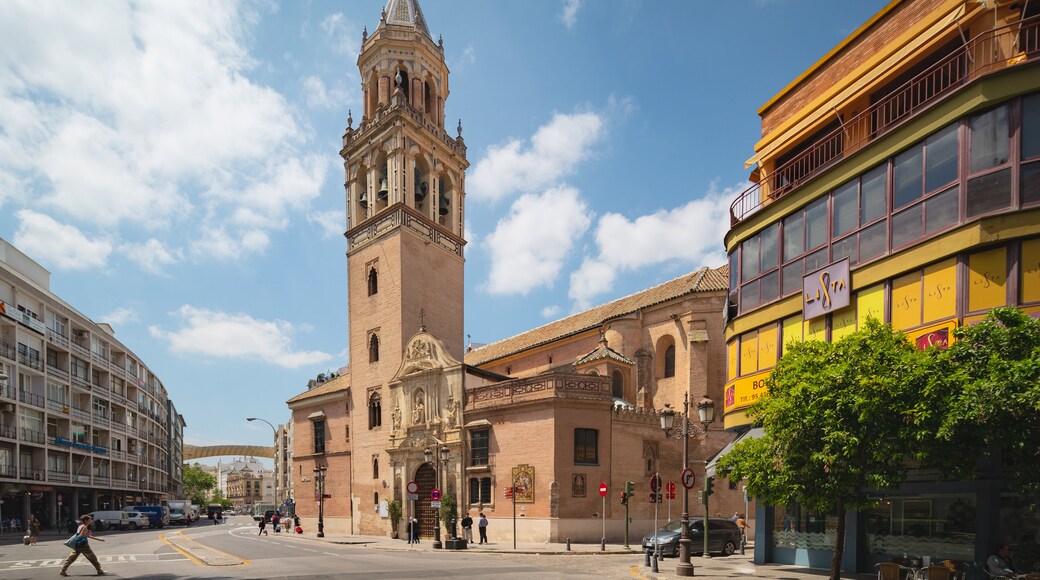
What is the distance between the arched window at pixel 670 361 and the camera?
37.1m

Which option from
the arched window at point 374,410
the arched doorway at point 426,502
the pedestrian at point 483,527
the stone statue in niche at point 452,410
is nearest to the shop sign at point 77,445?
the arched window at point 374,410

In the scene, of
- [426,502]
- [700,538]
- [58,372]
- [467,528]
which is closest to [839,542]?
[700,538]

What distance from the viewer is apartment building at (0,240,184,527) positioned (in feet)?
141

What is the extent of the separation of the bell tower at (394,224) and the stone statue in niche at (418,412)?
285 cm

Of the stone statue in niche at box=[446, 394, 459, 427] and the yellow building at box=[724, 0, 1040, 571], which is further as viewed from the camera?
the stone statue in niche at box=[446, 394, 459, 427]

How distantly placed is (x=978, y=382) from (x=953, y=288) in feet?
10.9

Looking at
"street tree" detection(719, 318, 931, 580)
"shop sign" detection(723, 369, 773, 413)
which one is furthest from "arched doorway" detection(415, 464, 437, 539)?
"street tree" detection(719, 318, 931, 580)

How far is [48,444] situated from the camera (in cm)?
4644

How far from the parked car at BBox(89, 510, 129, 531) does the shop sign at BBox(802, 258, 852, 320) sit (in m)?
51.7

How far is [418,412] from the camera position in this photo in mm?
37188

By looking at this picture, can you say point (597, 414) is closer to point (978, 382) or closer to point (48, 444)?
point (978, 382)

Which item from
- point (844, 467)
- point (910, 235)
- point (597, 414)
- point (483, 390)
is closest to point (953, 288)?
point (910, 235)

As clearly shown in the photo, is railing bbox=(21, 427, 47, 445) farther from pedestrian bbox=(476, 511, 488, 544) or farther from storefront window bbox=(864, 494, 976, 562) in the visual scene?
storefront window bbox=(864, 494, 976, 562)

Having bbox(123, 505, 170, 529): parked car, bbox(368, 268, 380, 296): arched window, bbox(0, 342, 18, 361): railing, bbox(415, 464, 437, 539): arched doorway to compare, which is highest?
bbox(368, 268, 380, 296): arched window
